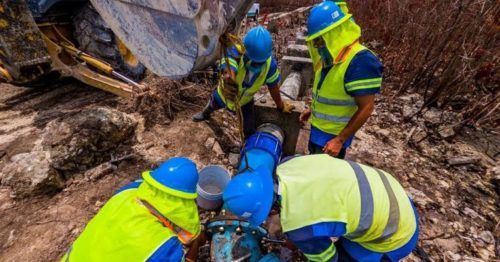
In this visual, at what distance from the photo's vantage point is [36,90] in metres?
4.36

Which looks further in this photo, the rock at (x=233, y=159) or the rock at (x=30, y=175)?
the rock at (x=233, y=159)

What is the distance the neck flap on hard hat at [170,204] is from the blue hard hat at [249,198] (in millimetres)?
254

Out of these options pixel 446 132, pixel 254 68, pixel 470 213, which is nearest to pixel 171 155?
pixel 254 68

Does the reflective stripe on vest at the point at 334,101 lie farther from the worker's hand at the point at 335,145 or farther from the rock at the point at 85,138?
the rock at the point at 85,138

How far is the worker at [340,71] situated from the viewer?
2.11 metres

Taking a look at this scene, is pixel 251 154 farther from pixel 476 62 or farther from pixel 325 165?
pixel 476 62

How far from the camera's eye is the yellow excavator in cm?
117

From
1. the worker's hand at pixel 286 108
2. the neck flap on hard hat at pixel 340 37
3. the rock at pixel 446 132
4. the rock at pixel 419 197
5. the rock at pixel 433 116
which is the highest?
the neck flap on hard hat at pixel 340 37

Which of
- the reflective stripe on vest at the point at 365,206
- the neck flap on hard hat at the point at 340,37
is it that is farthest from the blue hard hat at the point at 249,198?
the neck flap on hard hat at the point at 340,37

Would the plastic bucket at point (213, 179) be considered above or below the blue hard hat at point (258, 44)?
below

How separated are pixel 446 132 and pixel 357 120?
255 centimetres

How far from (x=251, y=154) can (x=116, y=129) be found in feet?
5.73

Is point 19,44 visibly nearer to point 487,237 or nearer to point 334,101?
point 334,101

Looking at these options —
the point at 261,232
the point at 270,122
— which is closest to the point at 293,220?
the point at 261,232
